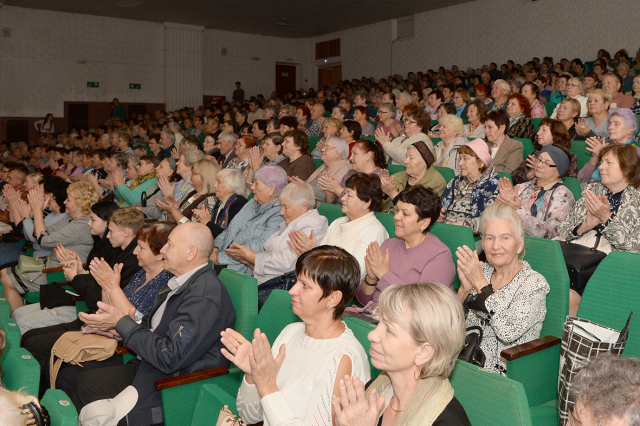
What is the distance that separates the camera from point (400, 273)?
2.56m

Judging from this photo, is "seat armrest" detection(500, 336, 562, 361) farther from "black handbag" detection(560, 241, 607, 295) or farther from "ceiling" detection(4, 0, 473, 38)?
"ceiling" detection(4, 0, 473, 38)

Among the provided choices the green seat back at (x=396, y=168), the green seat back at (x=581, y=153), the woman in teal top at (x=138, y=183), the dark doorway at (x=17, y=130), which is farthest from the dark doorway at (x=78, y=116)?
the green seat back at (x=581, y=153)

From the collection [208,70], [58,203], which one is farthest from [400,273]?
[208,70]

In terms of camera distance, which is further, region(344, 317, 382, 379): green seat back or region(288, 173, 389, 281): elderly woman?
region(288, 173, 389, 281): elderly woman

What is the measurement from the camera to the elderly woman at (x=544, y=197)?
316 cm

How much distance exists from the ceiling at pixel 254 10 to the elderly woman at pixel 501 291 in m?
11.2

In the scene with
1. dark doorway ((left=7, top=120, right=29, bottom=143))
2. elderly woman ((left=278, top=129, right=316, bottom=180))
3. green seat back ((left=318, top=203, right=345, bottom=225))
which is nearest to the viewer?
green seat back ((left=318, top=203, right=345, bottom=225))

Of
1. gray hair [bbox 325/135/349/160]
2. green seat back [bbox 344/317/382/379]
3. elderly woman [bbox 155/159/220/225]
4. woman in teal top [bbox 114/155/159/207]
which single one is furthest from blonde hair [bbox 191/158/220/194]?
green seat back [bbox 344/317/382/379]

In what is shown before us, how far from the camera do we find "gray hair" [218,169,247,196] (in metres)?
4.09

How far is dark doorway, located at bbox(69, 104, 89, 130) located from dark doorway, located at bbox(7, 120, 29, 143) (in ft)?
3.54

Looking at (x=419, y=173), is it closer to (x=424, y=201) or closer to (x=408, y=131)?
(x=424, y=201)

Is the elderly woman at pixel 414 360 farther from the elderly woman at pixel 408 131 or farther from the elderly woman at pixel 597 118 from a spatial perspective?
the elderly woman at pixel 597 118

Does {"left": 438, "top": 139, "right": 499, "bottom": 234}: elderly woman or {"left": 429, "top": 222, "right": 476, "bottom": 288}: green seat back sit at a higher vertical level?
{"left": 438, "top": 139, "right": 499, "bottom": 234}: elderly woman

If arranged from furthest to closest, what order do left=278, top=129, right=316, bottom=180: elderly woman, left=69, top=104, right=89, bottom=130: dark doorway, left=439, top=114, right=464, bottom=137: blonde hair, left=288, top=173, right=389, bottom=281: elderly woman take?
1. left=69, top=104, right=89, bottom=130: dark doorway
2. left=278, top=129, right=316, bottom=180: elderly woman
3. left=439, top=114, right=464, bottom=137: blonde hair
4. left=288, top=173, right=389, bottom=281: elderly woman
